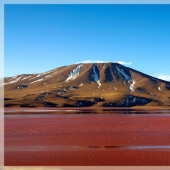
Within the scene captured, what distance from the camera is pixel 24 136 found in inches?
449

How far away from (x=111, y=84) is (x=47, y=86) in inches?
494

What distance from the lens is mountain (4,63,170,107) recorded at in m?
45.2

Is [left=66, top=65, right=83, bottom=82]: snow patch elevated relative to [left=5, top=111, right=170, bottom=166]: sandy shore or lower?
elevated

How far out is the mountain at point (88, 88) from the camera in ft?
148

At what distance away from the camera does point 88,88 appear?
59219 mm

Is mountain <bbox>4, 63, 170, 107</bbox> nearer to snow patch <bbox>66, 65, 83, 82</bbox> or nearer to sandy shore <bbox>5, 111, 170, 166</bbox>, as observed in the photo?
snow patch <bbox>66, 65, 83, 82</bbox>

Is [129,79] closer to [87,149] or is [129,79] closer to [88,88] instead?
[88,88]

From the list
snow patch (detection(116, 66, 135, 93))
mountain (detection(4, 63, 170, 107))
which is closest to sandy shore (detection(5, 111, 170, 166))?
mountain (detection(4, 63, 170, 107))

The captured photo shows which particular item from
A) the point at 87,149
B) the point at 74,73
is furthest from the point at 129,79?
the point at 87,149

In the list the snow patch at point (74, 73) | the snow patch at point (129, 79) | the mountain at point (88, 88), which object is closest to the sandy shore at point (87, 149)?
the mountain at point (88, 88)

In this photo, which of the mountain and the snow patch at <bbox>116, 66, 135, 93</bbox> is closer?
the mountain

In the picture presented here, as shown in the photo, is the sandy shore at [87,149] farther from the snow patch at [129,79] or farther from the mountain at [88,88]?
the snow patch at [129,79]

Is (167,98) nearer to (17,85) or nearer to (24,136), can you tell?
(17,85)

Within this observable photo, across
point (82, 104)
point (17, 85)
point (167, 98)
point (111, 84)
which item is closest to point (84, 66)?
point (111, 84)
